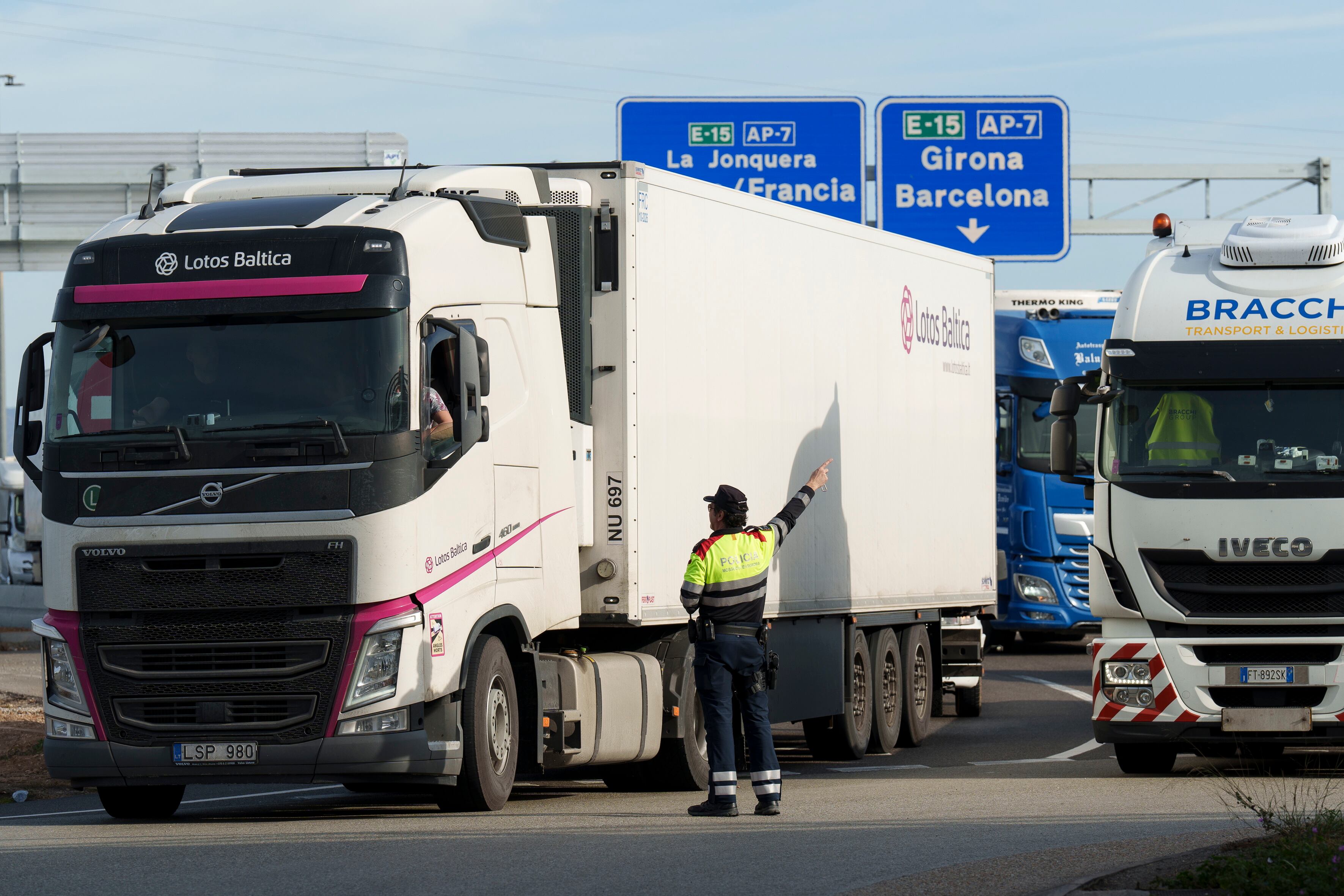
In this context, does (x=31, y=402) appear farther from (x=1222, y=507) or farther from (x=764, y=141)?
(x=764, y=141)

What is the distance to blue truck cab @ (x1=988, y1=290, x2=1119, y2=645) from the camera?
24703 mm

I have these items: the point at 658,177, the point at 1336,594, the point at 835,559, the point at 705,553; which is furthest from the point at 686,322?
the point at 1336,594

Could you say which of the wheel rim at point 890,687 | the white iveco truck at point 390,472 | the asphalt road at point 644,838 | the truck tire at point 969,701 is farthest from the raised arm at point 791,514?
the truck tire at point 969,701

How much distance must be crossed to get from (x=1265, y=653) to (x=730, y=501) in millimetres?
3990

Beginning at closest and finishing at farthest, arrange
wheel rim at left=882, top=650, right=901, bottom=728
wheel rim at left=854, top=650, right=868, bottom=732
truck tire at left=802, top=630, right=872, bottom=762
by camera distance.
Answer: truck tire at left=802, top=630, right=872, bottom=762 < wheel rim at left=854, top=650, right=868, bottom=732 < wheel rim at left=882, top=650, right=901, bottom=728

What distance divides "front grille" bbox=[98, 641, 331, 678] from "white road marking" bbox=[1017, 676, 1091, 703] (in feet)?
40.0

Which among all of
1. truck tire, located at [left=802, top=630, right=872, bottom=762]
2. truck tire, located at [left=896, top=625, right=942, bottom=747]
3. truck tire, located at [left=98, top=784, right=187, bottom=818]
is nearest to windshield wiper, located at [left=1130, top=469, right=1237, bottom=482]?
truck tire, located at [left=802, top=630, right=872, bottom=762]

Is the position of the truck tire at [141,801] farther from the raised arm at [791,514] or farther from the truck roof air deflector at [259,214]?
the raised arm at [791,514]

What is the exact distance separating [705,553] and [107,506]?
322 cm

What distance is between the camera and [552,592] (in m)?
12.2

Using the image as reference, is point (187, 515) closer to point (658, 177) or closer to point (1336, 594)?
point (658, 177)

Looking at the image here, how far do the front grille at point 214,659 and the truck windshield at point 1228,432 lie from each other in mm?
5701

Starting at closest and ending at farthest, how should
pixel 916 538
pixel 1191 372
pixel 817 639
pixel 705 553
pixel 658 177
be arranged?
pixel 705 553, pixel 658 177, pixel 1191 372, pixel 817 639, pixel 916 538

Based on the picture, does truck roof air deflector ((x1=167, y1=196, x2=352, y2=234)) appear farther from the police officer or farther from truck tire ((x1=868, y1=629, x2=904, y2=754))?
truck tire ((x1=868, y1=629, x2=904, y2=754))
